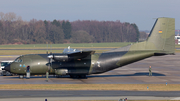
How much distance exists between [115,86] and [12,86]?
10972mm

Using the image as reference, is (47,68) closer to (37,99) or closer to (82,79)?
(82,79)

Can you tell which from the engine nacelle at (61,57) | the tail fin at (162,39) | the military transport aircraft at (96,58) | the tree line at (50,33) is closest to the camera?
the engine nacelle at (61,57)

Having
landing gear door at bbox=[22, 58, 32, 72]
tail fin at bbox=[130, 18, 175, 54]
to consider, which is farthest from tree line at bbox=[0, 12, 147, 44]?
tail fin at bbox=[130, 18, 175, 54]

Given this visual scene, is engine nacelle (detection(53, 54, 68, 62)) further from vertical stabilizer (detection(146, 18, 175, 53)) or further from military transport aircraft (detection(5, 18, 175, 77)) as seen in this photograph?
vertical stabilizer (detection(146, 18, 175, 53))

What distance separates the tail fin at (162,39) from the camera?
30.0 metres

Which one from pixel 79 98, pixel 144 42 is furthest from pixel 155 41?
pixel 79 98

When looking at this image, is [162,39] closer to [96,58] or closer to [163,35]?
[163,35]

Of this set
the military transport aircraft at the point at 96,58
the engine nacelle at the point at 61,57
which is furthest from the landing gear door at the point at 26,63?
the engine nacelle at the point at 61,57

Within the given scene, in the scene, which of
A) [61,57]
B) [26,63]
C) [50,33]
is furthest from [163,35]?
[50,33]

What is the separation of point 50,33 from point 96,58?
121622 mm

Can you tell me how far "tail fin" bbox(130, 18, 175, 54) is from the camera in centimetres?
2997

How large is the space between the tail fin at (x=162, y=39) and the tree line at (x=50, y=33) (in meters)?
111

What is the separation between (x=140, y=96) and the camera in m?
19.4

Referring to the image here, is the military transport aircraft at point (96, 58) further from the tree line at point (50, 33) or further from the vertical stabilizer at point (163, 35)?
the tree line at point (50, 33)
